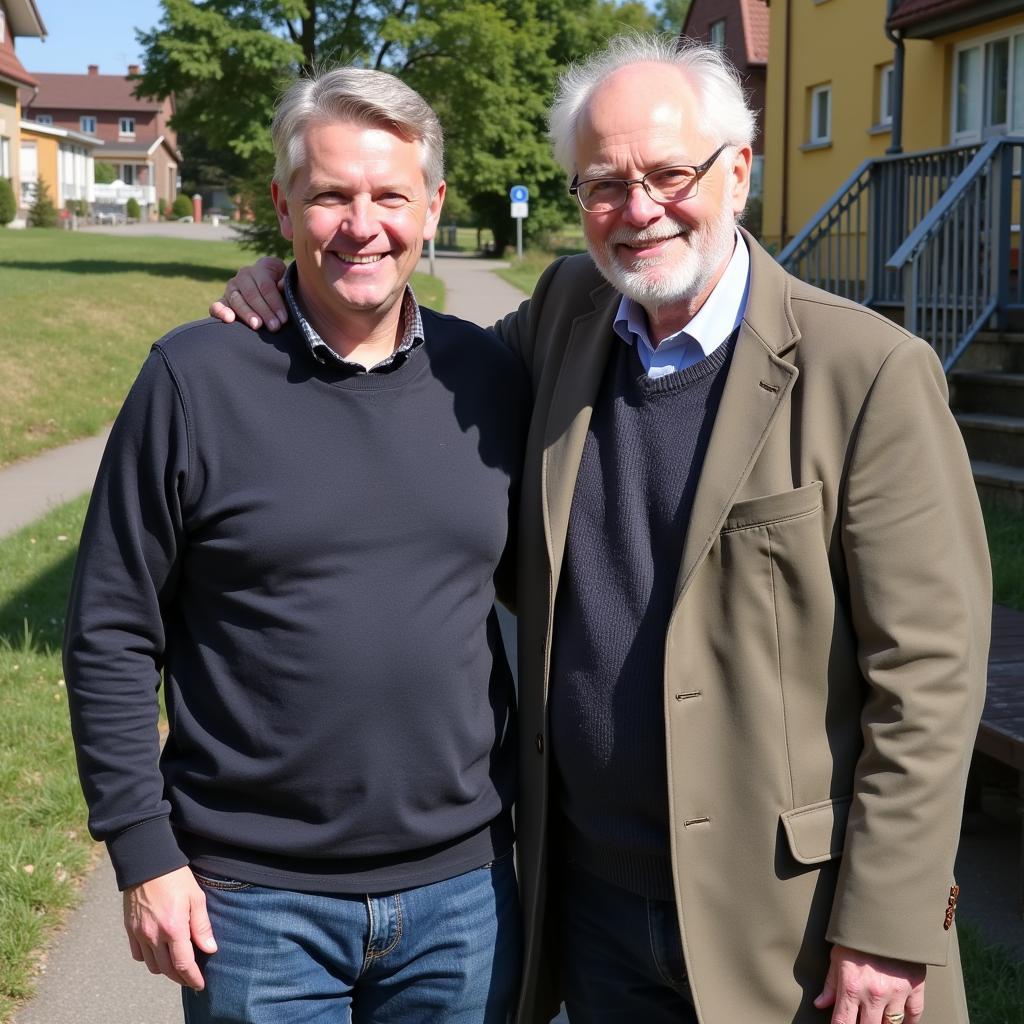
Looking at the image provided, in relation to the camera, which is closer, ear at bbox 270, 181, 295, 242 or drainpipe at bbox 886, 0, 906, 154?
ear at bbox 270, 181, 295, 242

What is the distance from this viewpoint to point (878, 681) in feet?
7.14

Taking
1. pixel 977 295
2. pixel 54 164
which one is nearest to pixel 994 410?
pixel 977 295

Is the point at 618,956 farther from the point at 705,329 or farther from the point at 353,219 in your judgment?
Result: the point at 353,219

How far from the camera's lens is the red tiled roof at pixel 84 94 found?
4218 inches

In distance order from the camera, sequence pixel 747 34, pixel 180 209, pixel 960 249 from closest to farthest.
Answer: pixel 960 249 < pixel 747 34 < pixel 180 209

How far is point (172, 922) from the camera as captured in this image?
2.24 metres

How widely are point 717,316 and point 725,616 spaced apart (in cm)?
56

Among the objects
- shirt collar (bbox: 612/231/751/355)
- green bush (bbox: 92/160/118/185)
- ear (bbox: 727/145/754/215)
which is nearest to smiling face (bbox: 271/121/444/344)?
shirt collar (bbox: 612/231/751/355)

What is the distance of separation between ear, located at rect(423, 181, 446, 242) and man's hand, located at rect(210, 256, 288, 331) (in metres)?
0.29

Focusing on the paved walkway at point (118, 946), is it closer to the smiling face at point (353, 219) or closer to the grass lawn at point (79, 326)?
the smiling face at point (353, 219)

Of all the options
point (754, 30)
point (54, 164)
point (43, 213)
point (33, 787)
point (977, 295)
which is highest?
point (54, 164)

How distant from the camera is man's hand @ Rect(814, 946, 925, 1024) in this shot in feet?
7.25

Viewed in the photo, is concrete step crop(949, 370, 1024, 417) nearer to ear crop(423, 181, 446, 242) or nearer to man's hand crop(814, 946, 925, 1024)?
ear crop(423, 181, 446, 242)

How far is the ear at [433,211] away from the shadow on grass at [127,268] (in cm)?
2473
